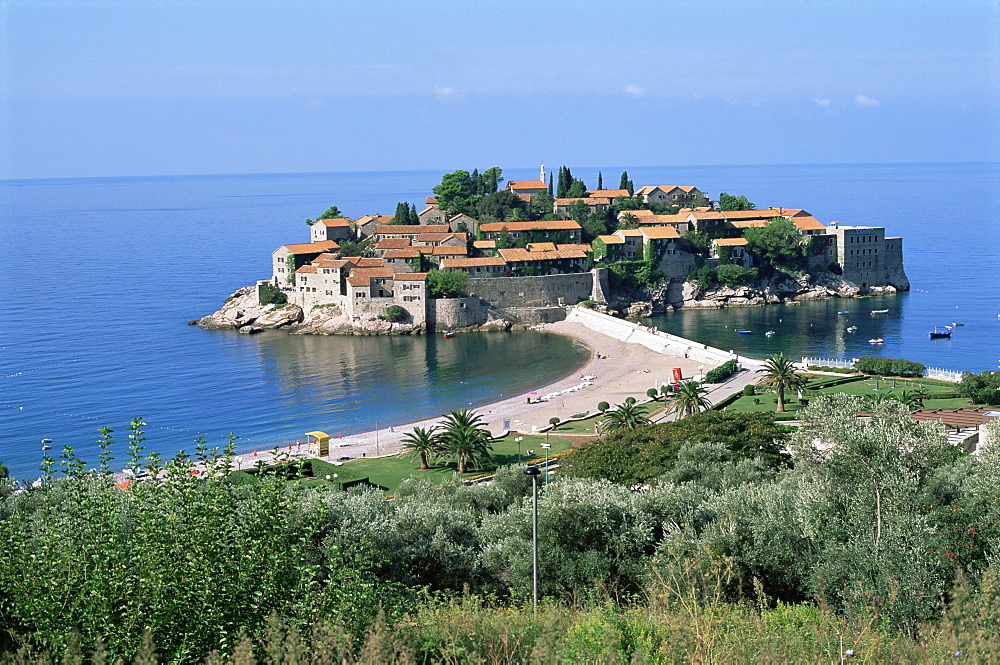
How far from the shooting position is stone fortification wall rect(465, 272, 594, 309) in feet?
208

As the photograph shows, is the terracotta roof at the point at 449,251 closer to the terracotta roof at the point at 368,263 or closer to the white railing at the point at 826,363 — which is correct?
the terracotta roof at the point at 368,263

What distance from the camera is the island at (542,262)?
2429 inches

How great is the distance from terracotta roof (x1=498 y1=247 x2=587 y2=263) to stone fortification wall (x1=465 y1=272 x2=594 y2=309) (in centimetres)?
151

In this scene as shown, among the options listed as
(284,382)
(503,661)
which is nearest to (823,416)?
(503,661)

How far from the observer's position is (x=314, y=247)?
66.9 metres

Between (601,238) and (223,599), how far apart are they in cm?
6118

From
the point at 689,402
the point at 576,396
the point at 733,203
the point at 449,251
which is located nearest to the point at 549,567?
the point at 689,402

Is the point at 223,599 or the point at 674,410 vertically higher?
the point at 223,599

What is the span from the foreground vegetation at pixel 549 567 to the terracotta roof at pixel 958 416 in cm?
1290

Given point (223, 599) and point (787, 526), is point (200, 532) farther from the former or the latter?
point (787, 526)

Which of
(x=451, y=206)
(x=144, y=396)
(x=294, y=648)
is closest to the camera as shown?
(x=294, y=648)

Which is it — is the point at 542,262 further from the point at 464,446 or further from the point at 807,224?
the point at 464,446

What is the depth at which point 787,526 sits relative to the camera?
1452 cm

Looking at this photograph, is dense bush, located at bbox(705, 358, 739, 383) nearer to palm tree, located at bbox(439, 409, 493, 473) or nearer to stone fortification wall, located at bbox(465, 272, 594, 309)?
palm tree, located at bbox(439, 409, 493, 473)
